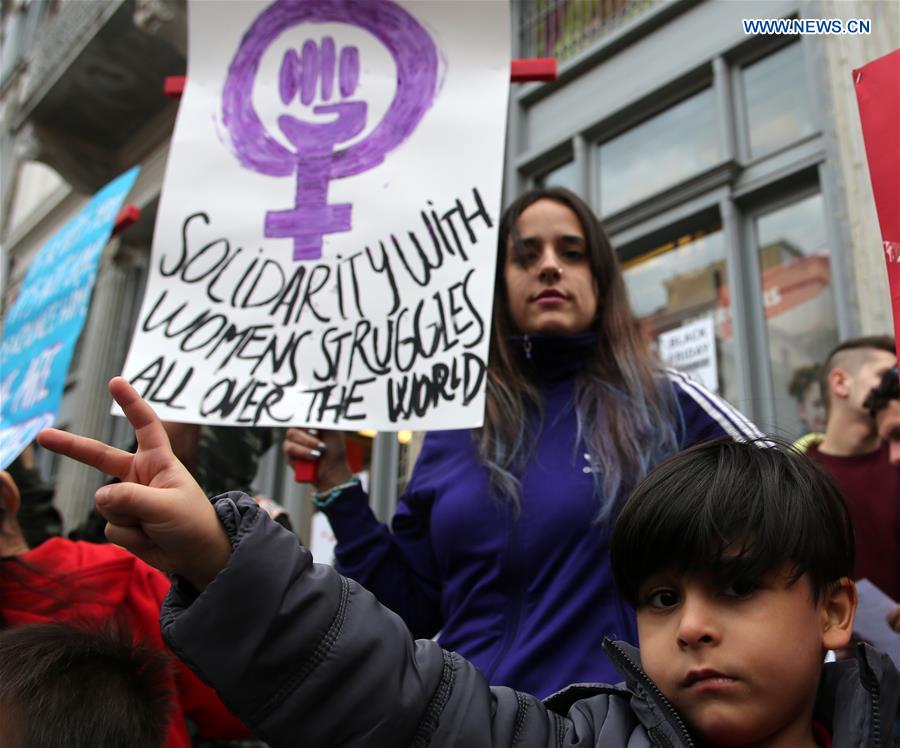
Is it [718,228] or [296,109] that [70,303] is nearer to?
[296,109]

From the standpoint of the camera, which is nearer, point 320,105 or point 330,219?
point 330,219

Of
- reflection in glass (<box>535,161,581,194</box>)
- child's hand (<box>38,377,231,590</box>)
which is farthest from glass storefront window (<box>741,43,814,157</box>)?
child's hand (<box>38,377,231,590</box>)

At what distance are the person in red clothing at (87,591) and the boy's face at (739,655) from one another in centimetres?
105

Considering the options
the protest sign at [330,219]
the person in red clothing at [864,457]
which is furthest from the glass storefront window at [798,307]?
the protest sign at [330,219]

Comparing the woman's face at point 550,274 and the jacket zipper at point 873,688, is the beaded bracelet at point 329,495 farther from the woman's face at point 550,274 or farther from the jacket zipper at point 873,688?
the jacket zipper at point 873,688

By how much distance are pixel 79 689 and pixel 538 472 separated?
85 centimetres

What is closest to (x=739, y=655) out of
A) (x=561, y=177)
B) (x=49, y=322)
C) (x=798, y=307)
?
(x=49, y=322)

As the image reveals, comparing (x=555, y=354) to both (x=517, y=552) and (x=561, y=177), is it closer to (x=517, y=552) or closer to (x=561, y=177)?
(x=517, y=552)

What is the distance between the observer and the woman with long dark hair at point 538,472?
5.31 ft

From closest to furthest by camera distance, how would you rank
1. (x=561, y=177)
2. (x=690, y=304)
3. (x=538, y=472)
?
(x=538, y=472)
(x=690, y=304)
(x=561, y=177)

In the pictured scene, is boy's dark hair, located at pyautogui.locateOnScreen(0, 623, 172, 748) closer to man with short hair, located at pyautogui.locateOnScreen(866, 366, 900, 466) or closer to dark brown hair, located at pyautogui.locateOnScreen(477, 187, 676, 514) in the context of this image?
dark brown hair, located at pyautogui.locateOnScreen(477, 187, 676, 514)

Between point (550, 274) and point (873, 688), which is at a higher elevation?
point (550, 274)

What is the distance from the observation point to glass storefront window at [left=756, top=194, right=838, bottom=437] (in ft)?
13.9

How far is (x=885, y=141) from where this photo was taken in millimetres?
1328
